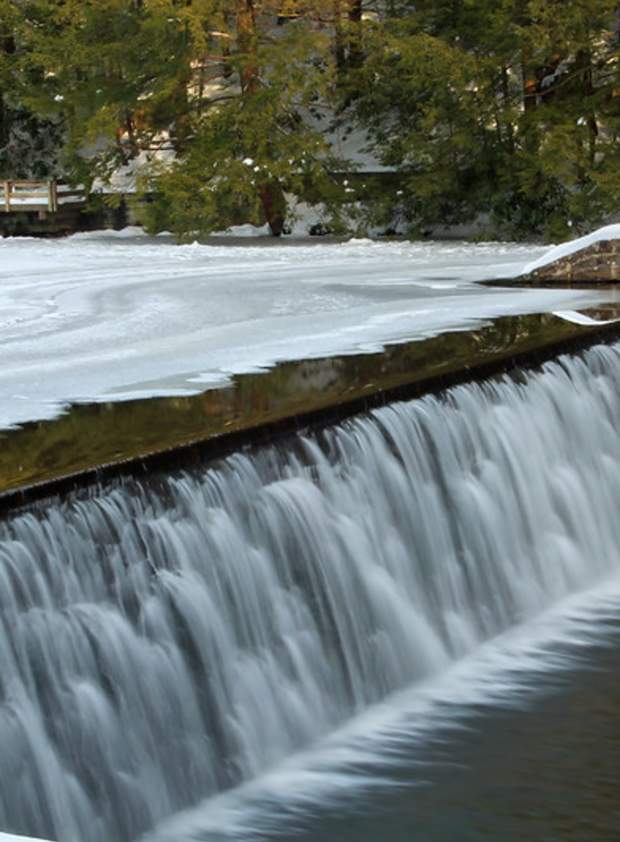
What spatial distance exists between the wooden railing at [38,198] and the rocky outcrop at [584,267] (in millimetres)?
16243

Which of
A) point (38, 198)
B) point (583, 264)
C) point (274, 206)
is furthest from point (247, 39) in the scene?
point (583, 264)

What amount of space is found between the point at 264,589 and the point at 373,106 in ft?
70.8

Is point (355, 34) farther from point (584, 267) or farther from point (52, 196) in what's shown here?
point (584, 267)

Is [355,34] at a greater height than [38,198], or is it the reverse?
[355,34]

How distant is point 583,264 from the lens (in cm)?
1603

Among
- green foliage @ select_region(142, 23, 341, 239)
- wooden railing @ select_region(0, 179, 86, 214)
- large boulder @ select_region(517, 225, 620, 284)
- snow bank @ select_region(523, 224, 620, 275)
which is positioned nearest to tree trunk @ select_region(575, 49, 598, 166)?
green foliage @ select_region(142, 23, 341, 239)

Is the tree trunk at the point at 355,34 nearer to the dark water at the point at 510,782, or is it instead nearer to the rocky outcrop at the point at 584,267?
the rocky outcrop at the point at 584,267

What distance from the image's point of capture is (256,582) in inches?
279

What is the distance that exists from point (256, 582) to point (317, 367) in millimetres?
3101

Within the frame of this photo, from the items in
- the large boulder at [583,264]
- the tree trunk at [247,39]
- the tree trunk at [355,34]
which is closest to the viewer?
the large boulder at [583,264]

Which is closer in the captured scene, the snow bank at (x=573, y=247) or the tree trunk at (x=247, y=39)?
the snow bank at (x=573, y=247)

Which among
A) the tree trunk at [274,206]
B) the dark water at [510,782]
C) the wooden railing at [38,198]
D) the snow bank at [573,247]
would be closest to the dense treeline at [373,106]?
the tree trunk at [274,206]

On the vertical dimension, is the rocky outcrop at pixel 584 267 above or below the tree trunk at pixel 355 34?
below

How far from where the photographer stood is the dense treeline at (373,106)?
24578 mm
